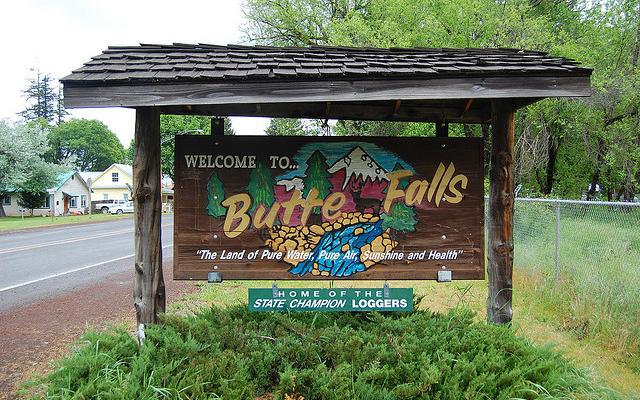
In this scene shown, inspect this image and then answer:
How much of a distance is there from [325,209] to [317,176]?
12.7 inches

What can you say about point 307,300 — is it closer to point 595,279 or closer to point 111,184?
point 595,279

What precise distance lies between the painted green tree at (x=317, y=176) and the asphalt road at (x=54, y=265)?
20.4 ft

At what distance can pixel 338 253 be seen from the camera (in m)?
4.05

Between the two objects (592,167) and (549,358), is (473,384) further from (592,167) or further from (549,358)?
(592,167)

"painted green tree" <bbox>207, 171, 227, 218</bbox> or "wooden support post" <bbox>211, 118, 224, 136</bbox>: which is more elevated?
"wooden support post" <bbox>211, 118, 224, 136</bbox>

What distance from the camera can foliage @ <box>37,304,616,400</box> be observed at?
10.2ft

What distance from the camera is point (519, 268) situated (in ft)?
27.1

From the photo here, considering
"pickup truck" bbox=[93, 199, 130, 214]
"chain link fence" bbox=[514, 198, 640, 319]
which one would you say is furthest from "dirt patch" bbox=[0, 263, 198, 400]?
"pickup truck" bbox=[93, 199, 130, 214]

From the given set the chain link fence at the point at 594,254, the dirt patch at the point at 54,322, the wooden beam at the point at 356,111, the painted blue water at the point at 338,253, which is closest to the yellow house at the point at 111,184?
the dirt patch at the point at 54,322

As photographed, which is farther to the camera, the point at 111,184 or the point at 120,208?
the point at 111,184

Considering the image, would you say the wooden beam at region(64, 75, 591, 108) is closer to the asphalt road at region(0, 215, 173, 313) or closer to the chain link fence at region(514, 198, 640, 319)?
the chain link fence at region(514, 198, 640, 319)

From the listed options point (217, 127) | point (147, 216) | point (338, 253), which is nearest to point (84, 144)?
point (217, 127)

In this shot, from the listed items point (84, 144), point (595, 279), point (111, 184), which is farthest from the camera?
point (84, 144)

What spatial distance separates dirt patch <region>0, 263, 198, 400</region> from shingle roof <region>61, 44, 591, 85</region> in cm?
318
